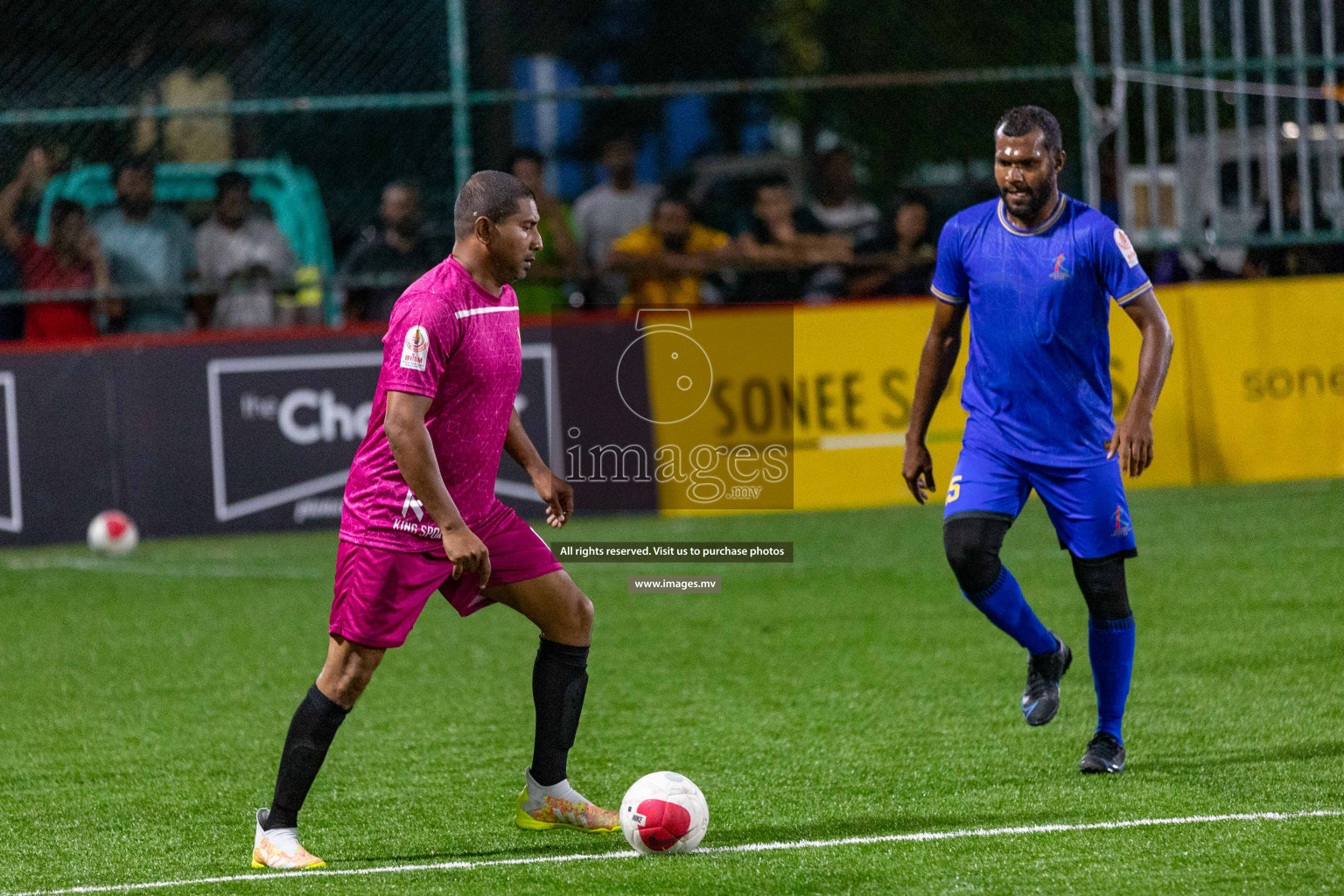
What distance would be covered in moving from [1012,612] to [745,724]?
129 cm

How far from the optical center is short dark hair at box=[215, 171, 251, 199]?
1301 centimetres

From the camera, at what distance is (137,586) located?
10773mm

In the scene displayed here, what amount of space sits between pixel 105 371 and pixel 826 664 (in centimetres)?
633

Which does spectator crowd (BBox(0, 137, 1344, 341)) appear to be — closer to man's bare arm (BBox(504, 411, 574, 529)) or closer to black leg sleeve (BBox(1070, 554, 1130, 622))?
black leg sleeve (BBox(1070, 554, 1130, 622))

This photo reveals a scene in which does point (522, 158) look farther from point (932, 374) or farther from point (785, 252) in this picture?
point (932, 374)

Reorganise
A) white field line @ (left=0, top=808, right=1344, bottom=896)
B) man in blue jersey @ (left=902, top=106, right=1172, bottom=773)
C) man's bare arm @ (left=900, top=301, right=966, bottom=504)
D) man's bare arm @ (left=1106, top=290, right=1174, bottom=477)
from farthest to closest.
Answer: man's bare arm @ (left=900, top=301, right=966, bottom=504) < man in blue jersey @ (left=902, top=106, right=1172, bottom=773) < man's bare arm @ (left=1106, top=290, right=1174, bottom=477) < white field line @ (left=0, top=808, right=1344, bottom=896)

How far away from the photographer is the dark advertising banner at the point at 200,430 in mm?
12180

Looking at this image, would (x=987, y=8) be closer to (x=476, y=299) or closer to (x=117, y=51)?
(x=117, y=51)

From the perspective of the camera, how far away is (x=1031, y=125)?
5.70 metres

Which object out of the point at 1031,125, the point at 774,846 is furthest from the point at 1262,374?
the point at 774,846

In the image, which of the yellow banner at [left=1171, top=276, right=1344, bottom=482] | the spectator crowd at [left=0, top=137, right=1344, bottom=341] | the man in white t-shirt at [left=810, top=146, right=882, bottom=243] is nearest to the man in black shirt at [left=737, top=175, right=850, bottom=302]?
the spectator crowd at [left=0, top=137, right=1344, bottom=341]

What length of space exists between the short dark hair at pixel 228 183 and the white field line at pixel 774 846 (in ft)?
28.7

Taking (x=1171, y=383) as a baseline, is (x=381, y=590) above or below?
below

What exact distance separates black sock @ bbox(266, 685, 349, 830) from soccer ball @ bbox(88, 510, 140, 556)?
7081 millimetres
